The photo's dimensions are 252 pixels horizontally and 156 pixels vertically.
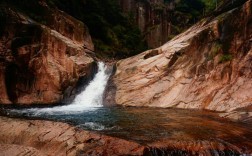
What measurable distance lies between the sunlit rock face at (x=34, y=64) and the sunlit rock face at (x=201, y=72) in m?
3.72

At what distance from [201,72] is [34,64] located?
518 inches

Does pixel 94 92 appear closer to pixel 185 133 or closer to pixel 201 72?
pixel 201 72

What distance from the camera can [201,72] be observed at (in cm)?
2161

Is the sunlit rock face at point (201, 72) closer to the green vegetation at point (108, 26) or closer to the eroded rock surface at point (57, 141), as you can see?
the eroded rock surface at point (57, 141)

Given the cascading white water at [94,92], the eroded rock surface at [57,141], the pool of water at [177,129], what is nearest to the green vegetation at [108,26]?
the cascading white water at [94,92]

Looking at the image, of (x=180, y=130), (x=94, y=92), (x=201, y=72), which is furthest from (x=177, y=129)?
(x=94, y=92)

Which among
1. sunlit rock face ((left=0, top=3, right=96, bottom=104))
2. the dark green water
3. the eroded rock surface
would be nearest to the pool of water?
the dark green water

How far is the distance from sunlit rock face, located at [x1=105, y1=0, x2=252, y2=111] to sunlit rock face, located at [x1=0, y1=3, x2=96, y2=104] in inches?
147

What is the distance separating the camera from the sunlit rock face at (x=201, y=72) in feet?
64.5

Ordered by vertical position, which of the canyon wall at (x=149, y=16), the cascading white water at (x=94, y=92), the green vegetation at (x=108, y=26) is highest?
the canyon wall at (x=149, y=16)

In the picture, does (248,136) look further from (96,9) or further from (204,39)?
(96,9)

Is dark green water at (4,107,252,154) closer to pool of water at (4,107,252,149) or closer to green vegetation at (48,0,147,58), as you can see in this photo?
pool of water at (4,107,252,149)

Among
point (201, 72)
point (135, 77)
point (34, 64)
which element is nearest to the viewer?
point (201, 72)

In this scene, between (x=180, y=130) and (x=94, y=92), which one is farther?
(x=94, y=92)
